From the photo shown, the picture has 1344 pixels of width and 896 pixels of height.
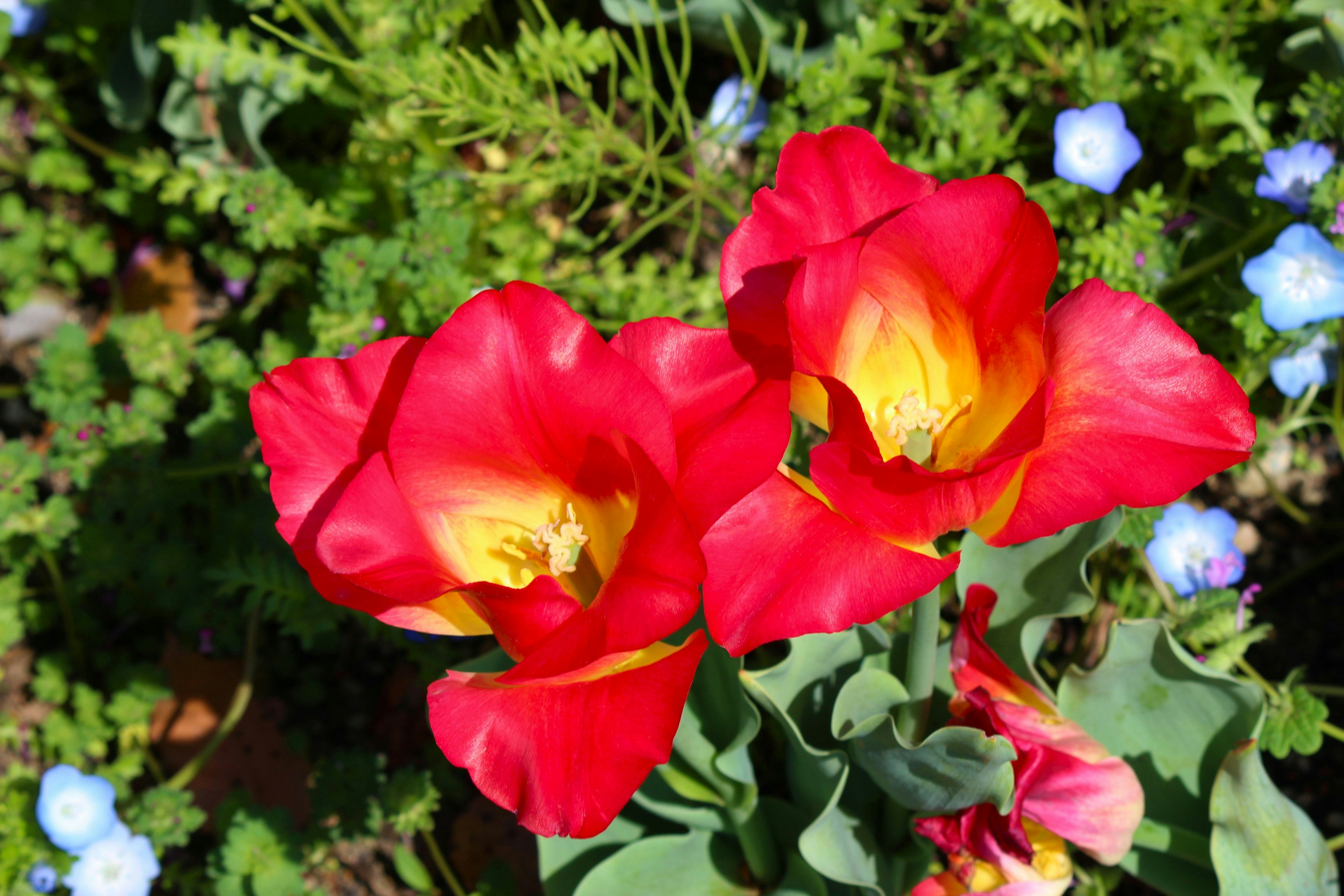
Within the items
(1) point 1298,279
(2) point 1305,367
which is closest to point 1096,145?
(1) point 1298,279

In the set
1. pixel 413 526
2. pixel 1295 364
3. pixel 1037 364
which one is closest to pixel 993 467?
pixel 1037 364

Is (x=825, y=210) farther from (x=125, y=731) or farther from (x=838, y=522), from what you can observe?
(x=125, y=731)

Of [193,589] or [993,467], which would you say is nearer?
[993,467]

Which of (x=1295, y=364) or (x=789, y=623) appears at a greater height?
(x=789, y=623)

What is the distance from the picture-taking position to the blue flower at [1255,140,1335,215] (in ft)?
5.81

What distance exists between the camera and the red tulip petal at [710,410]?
0.83m

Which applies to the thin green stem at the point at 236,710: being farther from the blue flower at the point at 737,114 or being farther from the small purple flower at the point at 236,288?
the blue flower at the point at 737,114

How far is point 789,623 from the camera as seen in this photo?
2.67 feet

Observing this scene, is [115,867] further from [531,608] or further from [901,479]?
[901,479]

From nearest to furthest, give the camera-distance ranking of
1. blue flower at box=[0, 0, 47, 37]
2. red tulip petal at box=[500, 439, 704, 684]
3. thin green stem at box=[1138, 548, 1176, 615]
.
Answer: red tulip petal at box=[500, 439, 704, 684], thin green stem at box=[1138, 548, 1176, 615], blue flower at box=[0, 0, 47, 37]

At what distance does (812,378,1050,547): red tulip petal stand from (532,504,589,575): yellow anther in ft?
0.98

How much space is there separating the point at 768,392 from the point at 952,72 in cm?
152

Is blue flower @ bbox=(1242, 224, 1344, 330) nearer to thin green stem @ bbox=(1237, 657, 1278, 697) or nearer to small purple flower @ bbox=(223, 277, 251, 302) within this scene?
thin green stem @ bbox=(1237, 657, 1278, 697)

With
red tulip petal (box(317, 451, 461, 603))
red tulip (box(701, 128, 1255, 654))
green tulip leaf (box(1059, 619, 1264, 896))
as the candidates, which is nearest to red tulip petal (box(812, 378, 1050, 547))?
red tulip (box(701, 128, 1255, 654))
